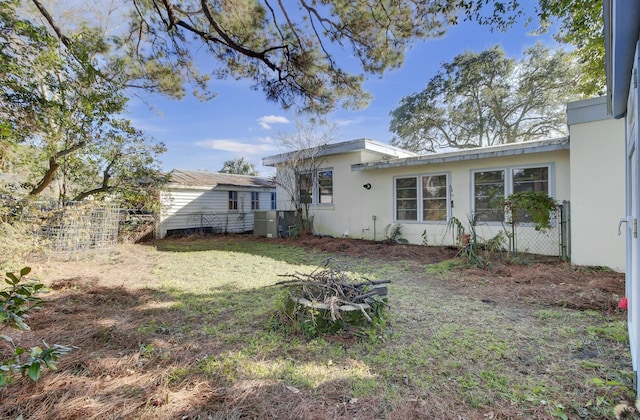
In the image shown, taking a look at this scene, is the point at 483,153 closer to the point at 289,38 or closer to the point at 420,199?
the point at 420,199

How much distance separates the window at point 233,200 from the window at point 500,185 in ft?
36.6

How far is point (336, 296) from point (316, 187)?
8248mm

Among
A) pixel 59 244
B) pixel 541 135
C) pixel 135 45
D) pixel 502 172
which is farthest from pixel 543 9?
pixel 541 135

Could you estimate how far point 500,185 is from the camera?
7199 millimetres

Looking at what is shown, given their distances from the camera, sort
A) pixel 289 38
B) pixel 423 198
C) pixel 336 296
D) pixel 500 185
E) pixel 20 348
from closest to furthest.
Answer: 1. pixel 20 348
2. pixel 336 296
3. pixel 289 38
4. pixel 500 185
5. pixel 423 198

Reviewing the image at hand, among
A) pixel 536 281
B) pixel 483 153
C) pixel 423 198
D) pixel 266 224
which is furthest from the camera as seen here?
pixel 266 224

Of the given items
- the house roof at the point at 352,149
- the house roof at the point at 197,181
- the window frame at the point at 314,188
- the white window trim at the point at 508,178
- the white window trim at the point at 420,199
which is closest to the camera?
the white window trim at the point at 508,178

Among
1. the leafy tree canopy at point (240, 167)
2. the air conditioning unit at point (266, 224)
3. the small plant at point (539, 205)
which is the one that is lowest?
the air conditioning unit at point (266, 224)

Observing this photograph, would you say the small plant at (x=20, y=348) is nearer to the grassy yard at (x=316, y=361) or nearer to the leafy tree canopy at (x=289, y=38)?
the grassy yard at (x=316, y=361)

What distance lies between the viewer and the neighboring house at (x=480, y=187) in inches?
203

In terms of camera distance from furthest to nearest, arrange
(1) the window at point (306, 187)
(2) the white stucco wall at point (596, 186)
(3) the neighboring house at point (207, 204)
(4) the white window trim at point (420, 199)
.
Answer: (3) the neighboring house at point (207, 204) < (1) the window at point (306, 187) < (4) the white window trim at point (420, 199) < (2) the white stucco wall at point (596, 186)

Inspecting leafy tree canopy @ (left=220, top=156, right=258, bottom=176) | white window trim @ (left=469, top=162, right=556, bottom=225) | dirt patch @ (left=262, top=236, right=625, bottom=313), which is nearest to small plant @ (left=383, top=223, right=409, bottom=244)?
dirt patch @ (left=262, top=236, right=625, bottom=313)

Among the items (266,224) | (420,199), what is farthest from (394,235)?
(266,224)

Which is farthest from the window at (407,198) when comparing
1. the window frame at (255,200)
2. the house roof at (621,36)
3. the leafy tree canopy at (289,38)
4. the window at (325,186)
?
the window frame at (255,200)
